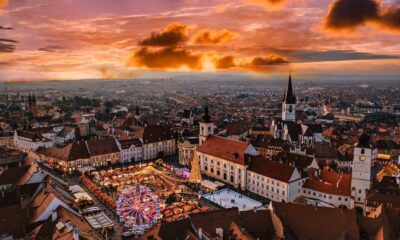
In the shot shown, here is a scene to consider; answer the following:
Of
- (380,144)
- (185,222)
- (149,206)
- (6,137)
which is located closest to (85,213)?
(149,206)

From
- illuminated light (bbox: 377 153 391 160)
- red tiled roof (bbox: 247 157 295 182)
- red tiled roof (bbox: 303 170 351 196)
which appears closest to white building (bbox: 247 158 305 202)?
red tiled roof (bbox: 247 157 295 182)

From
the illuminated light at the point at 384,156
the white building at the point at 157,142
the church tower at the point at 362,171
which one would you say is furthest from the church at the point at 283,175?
the illuminated light at the point at 384,156

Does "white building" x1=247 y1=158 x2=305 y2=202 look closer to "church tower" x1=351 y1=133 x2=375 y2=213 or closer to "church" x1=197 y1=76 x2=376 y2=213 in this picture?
"church" x1=197 y1=76 x2=376 y2=213

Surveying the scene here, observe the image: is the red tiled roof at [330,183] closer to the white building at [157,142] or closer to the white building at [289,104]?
the white building at [157,142]

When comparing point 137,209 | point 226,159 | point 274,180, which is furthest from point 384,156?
point 137,209

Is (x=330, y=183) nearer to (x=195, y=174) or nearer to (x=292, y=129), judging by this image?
(x=195, y=174)

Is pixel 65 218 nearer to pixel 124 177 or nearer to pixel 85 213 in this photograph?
pixel 85 213
